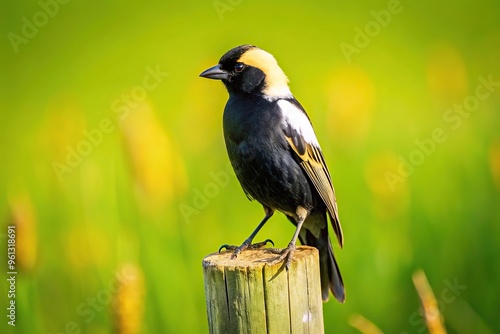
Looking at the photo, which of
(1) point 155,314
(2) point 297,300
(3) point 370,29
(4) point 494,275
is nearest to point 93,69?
(3) point 370,29

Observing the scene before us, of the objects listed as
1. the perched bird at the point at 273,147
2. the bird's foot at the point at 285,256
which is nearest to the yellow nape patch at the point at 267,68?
the perched bird at the point at 273,147

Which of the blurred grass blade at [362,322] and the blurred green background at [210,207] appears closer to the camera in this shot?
the blurred grass blade at [362,322]

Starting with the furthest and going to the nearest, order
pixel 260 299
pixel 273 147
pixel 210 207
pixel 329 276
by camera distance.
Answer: pixel 210 207 → pixel 329 276 → pixel 273 147 → pixel 260 299

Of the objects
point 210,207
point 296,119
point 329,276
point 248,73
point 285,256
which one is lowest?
point 329,276

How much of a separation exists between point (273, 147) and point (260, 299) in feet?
3.56

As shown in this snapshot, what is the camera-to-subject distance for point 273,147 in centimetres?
368

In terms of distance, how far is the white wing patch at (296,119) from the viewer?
12.2 ft

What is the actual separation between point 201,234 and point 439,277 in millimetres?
1218

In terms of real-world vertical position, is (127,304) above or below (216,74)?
below

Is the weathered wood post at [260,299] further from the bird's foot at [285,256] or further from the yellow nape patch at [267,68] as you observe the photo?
the yellow nape patch at [267,68]

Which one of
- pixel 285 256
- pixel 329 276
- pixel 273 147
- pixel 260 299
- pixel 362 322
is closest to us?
pixel 260 299

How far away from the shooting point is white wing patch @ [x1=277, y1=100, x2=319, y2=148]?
12.2 feet

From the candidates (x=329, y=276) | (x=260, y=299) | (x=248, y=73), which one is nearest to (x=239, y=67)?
(x=248, y=73)

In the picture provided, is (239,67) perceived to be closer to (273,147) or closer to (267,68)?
(267,68)
